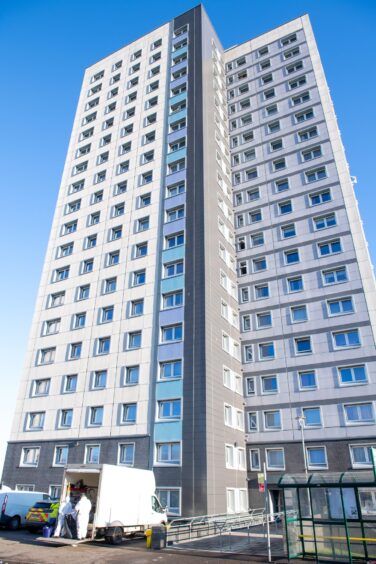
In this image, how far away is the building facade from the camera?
31312 mm

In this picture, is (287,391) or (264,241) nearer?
(287,391)

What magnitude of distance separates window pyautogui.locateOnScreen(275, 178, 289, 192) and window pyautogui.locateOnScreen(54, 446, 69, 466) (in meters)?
32.2

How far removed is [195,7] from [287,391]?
49766 millimetres

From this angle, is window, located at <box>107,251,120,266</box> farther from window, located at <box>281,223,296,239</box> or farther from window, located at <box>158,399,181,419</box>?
window, located at <box>281,223,296,239</box>

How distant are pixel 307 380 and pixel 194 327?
10.6 metres

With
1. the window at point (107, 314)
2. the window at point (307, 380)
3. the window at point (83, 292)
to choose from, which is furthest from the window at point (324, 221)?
the window at point (83, 292)

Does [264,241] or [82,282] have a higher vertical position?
[264,241]

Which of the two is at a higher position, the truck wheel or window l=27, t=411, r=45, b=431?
window l=27, t=411, r=45, b=431

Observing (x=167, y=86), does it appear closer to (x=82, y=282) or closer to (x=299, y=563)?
(x=82, y=282)

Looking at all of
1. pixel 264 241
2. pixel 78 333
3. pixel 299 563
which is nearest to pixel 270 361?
pixel 264 241

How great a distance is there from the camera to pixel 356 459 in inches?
1200

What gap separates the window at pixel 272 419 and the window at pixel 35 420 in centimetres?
1904

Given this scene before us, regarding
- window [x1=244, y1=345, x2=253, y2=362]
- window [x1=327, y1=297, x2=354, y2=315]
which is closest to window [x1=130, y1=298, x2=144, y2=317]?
window [x1=244, y1=345, x2=253, y2=362]

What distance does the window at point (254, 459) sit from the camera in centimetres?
3401
